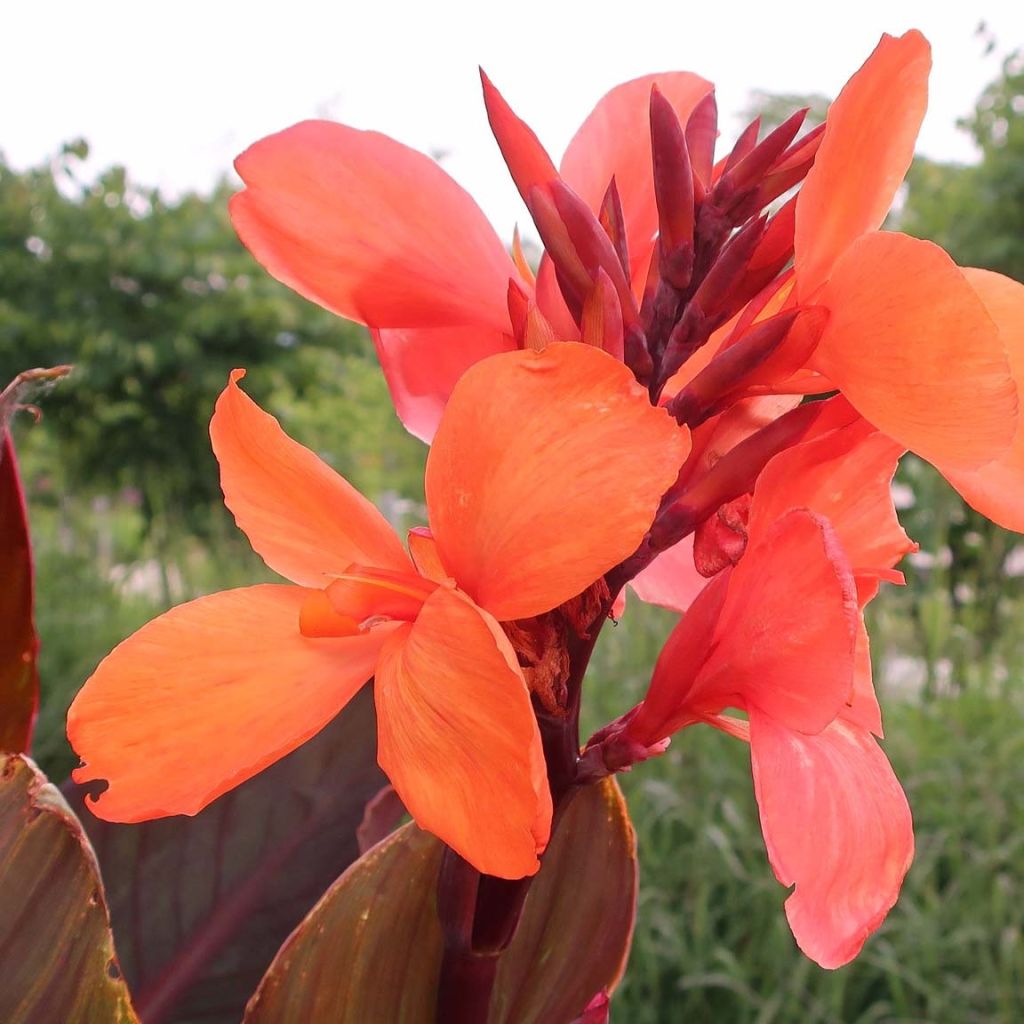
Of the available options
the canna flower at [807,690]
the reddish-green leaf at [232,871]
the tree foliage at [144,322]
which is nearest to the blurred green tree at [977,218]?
the tree foliage at [144,322]

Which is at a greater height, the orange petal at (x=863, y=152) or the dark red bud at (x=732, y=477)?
the orange petal at (x=863, y=152)

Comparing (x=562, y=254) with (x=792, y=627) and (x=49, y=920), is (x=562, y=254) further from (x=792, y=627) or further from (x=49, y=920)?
(x=49, y=920)

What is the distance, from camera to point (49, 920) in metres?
0.40

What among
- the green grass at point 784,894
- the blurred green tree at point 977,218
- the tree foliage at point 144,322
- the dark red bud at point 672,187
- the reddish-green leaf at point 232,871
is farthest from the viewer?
the tree foliage at point 144,322

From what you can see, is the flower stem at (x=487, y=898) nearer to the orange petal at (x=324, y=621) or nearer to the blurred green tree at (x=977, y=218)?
the orange petal at (x=324, y=621)

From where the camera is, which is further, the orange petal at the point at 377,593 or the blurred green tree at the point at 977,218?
the blurred green tree at the point at 977,218

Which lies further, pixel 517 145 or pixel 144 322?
pixel 144 322

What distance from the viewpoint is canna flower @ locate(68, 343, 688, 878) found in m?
0.29

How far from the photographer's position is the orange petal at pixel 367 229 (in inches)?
15.1

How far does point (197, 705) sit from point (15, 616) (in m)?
0.19

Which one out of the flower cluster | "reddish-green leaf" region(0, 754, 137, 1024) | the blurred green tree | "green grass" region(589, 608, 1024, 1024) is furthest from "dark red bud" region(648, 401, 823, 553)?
the blurred green tree

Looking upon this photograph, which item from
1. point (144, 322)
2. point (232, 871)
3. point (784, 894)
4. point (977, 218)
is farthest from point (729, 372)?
point (977, 218)

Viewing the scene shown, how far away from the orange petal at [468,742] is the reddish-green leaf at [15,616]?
0.24 meters

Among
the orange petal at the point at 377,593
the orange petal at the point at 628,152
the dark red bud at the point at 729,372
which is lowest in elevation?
the orange petal at the point at 377,593
